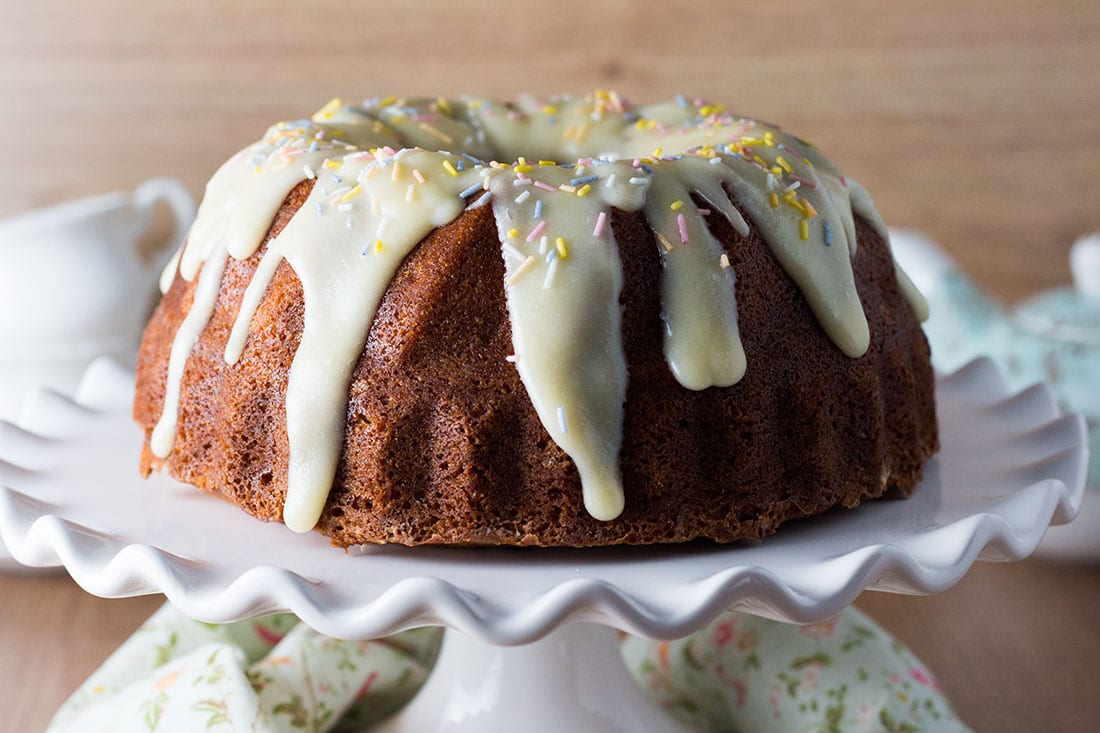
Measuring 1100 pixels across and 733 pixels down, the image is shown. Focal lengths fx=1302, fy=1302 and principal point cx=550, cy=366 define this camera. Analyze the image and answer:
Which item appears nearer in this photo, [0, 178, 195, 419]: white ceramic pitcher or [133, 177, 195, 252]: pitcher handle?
[0, 178, 195, 419]: white ceramic pitcher

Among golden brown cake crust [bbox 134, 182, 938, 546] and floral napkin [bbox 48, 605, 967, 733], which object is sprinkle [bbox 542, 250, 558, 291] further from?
floral napkin [bbox 48, 605, 967, 733]

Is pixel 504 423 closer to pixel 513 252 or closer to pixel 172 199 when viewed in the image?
pixel 513 252

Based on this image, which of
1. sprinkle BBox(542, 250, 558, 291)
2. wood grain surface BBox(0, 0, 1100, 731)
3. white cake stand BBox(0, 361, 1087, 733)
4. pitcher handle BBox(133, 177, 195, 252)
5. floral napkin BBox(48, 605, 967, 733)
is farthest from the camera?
wood grain surface BBox(0, 0, 1100, 731)

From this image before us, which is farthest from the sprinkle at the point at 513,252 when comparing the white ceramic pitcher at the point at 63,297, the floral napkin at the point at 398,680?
the white ceramic pitcher at the point at 63,297

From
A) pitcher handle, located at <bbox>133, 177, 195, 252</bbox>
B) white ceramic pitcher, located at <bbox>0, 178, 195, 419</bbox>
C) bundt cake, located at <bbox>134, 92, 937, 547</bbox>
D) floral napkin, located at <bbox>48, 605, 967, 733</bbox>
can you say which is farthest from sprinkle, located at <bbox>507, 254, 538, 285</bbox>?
pitcher handle, located at <bbox>133, 177, 195, 252</bbox>

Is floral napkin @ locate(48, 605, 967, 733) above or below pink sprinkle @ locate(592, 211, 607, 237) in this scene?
below

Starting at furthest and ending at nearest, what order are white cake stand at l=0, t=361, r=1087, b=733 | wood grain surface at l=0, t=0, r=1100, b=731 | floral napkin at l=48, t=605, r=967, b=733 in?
wood grain surface at l=0, t=0, r=1100, b=731, floral napkin at l=48, t=605, r=967, b=733, white cake stand at l=0, t=361, r=1087, b=733

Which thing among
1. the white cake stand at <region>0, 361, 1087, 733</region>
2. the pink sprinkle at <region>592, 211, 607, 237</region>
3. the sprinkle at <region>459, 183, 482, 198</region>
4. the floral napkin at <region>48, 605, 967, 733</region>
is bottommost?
the floral napkin at <region>48, 605, 967, 733</region>

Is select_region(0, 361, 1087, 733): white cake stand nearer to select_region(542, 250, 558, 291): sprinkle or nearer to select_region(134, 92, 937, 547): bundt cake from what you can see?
select_region(134, 92, 937, 547): bundt cake
